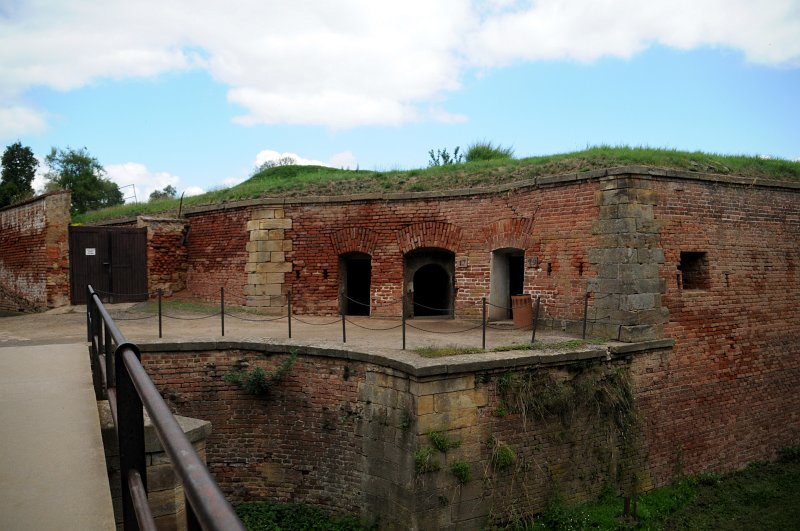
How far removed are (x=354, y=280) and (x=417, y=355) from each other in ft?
23.2

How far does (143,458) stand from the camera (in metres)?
2.22

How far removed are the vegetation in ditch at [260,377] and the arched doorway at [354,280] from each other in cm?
411

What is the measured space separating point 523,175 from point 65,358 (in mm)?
9584

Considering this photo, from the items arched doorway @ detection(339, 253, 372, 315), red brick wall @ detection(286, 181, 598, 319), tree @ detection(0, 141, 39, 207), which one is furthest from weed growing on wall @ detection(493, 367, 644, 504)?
tree @ detection(0, 141, 39, 207)

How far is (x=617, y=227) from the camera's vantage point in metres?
10.5

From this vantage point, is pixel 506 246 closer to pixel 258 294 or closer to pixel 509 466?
pixel 509 466

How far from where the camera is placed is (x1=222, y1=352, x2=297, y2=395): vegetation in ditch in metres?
10.1

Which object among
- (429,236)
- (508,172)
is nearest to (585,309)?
(429,236)

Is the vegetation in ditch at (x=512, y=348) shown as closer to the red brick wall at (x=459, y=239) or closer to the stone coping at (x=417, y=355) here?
the stone coping at (x=417, y=355)

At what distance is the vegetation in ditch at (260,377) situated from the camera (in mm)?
10070

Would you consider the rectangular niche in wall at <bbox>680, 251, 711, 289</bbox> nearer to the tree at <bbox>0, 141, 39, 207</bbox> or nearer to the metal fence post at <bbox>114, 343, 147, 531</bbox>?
the metal fence post at <bbox>114, 343, 147, 531</bbox>

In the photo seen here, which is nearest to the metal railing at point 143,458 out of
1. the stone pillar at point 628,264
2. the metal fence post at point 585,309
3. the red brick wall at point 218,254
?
the metal fence post at point 585,309

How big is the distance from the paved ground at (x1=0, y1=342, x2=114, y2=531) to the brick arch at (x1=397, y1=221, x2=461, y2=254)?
852 cm

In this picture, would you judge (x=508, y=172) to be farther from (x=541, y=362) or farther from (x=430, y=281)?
(x=541, y=362)
